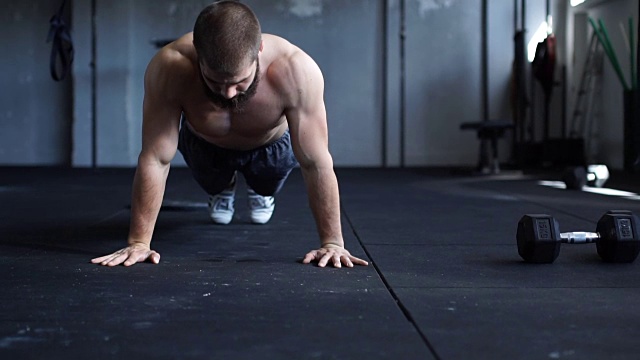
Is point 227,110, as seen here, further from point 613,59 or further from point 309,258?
point 613,59

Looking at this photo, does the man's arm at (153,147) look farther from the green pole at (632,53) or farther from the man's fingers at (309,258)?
the green pole at (632,53)

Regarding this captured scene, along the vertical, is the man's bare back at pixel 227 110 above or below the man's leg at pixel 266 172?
above

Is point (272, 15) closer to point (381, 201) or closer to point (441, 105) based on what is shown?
point (441, 105)

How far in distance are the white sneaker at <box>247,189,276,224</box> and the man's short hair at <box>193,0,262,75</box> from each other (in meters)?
1.38

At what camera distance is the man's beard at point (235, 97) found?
2.12 meters

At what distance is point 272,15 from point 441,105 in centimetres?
195

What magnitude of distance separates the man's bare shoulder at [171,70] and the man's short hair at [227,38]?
0.25m

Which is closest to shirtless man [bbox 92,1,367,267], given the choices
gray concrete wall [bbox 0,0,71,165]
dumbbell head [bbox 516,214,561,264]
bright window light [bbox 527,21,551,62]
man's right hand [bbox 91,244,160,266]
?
man's right hand [bbox 91,244,160,266]

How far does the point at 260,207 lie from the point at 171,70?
117cm

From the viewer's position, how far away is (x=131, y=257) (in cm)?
223

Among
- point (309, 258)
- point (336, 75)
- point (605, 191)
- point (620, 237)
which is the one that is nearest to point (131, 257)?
point (309, 258)

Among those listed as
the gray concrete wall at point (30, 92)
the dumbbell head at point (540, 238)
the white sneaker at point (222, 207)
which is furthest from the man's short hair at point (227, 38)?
the gray concrete wall at point (30, 92)

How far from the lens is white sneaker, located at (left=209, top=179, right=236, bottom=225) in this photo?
10.7 feet

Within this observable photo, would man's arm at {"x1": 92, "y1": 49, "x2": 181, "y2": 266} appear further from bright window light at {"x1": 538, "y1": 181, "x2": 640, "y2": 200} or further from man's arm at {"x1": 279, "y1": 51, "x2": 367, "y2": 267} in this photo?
bright window light at {"x1": 538, "y1": 181, "x2": 640, "y2": 200}
